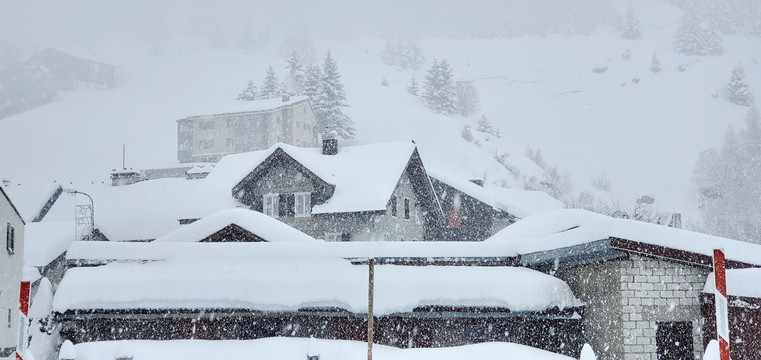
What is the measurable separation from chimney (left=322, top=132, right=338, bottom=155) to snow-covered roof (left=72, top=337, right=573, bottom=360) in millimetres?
22683

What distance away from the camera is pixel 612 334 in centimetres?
1336

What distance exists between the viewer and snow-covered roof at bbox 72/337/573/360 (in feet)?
39.1

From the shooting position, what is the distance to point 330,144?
35281mm

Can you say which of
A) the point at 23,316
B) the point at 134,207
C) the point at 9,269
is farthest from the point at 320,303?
the point at 134,207

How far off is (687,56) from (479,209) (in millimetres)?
109522

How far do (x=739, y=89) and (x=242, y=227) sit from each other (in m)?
113

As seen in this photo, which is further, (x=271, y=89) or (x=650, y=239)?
(x=271, y=89)

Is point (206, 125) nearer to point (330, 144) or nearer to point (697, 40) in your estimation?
point (330, 144)

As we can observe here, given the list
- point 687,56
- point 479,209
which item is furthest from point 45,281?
point 687,56

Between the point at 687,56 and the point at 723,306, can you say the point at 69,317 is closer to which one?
the point at 723,306

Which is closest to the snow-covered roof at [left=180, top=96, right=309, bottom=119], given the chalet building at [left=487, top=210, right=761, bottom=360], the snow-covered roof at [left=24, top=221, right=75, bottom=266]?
the snow-covered roof at [left=24, top=221, right=75, bottom=266]

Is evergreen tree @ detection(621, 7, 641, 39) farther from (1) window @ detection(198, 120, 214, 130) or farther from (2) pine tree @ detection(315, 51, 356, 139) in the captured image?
(1) window @ detection(198, 120, 214, 130)

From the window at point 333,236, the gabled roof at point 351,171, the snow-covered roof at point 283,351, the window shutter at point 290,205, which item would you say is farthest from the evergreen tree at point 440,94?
the snow-covered roof at point 283,351

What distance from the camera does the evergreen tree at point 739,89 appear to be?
370ft
